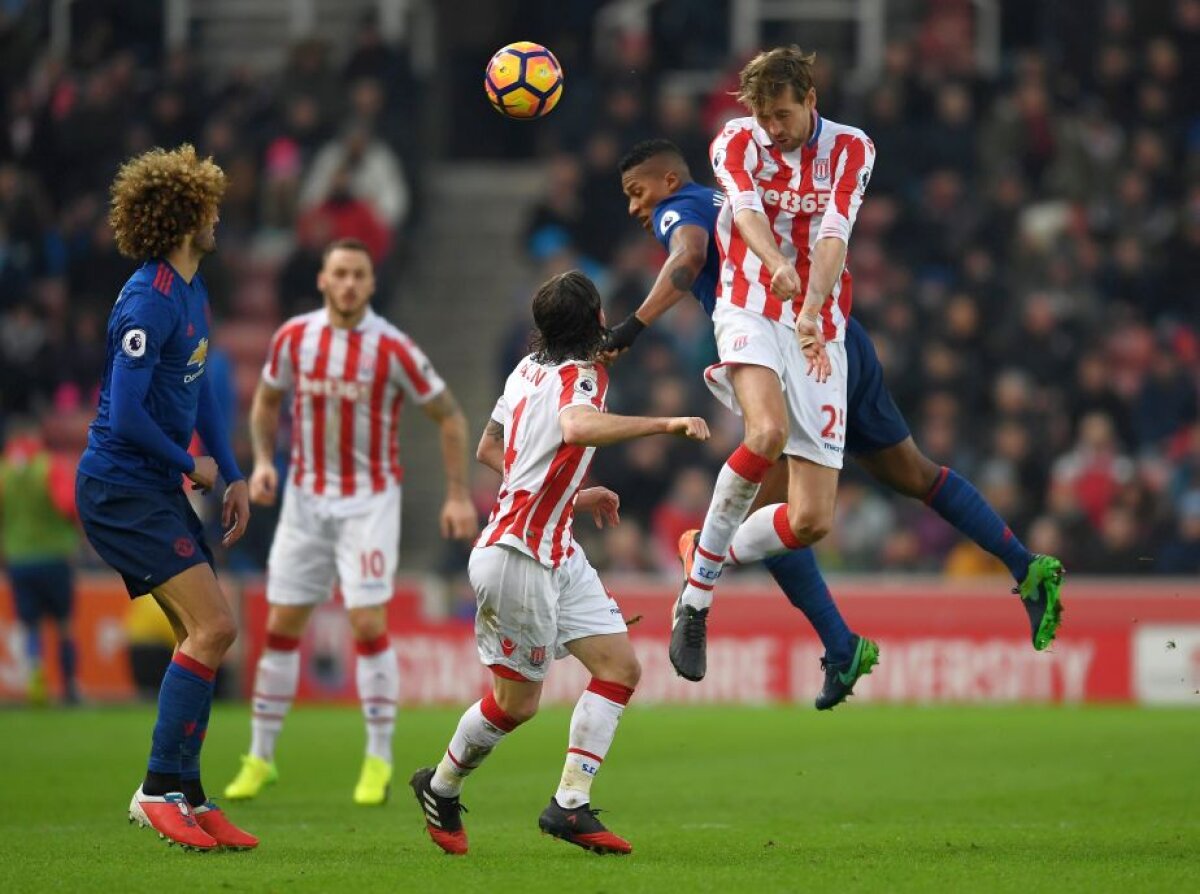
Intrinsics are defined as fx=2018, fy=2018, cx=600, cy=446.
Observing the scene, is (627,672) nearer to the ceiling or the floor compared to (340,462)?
nearer to the floor

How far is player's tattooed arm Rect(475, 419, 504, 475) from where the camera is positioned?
8055 mm

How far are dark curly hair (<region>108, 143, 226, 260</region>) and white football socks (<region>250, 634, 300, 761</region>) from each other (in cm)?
347

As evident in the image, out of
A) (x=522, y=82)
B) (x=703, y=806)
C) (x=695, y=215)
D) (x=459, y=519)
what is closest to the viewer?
(x=695, y=215)

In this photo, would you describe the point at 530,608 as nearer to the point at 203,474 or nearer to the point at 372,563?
the point at 203,474

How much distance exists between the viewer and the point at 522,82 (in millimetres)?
9023

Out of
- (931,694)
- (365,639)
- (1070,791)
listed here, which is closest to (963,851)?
(1070,791)

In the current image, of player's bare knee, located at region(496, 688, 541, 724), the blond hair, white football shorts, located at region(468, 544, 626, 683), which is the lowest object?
player's bare knee, located at region(496, 688, 541, 724)

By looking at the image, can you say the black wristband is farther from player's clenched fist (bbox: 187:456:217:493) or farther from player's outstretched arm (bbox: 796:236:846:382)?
player's clenched fist (bbox: 187:456:217:493)

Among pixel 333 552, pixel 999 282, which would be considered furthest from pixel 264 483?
pixel 999 282

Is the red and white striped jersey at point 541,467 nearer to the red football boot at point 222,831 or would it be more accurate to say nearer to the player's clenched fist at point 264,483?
the red football boot at point 222,831

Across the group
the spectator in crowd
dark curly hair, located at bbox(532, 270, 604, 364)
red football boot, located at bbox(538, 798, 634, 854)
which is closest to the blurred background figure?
the spectator in crowd

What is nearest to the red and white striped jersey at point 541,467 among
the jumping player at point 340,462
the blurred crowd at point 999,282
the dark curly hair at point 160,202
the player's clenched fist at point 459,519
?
the dark curly hair at point 160,202

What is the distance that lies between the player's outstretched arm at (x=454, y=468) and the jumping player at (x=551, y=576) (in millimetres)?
2700

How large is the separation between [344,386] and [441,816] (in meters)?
3.59
